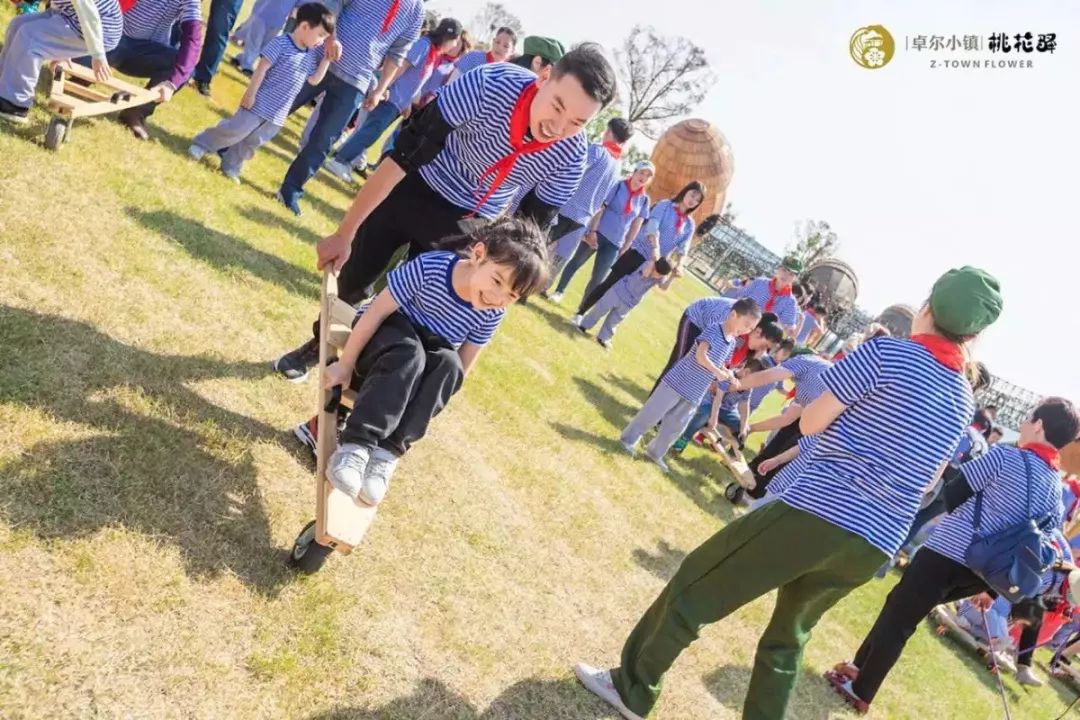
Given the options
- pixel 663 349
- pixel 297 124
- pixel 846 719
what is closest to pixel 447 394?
pixel 846 719

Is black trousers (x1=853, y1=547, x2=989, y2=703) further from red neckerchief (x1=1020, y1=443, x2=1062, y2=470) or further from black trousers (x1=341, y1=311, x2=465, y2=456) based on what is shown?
black trousers (x1=341, y1=311, x2=465, y2=456)

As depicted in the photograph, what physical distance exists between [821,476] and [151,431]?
2.96m

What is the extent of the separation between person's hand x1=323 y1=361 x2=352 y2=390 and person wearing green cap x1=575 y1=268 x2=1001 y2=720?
1774mm

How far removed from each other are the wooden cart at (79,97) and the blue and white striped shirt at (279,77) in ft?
3.30

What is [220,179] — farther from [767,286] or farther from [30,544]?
[767,286]

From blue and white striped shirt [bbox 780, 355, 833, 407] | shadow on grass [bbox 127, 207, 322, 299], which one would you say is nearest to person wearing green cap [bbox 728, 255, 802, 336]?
blue and white striped shirt [bbox 780, 355, 833, 407]

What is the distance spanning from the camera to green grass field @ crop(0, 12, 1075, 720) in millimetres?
2371

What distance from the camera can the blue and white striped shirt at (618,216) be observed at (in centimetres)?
1050

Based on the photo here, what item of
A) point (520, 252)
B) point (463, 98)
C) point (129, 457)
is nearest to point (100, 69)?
point (463, 98)

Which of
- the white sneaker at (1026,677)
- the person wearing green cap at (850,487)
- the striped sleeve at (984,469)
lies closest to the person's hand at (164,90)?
the person wearing green cap at (850,487)

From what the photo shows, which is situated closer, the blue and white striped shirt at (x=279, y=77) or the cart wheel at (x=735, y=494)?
the blue and white striped shirt at (x=279, y=77)

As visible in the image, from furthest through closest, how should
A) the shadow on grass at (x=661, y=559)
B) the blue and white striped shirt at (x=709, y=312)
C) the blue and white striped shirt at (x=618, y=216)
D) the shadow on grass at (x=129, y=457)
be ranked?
the blue and white striped shirt at (x=618, y=216)
the blue and white striped shirt at (x=709, y=312)
the shadow on grass at (x=661, y=559)
the shadow on grass at (x=129, y=457)

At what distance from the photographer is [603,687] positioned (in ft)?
11.4

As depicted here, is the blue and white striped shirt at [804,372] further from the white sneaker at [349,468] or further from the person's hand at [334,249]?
→ the white sneaker at [349,468]
